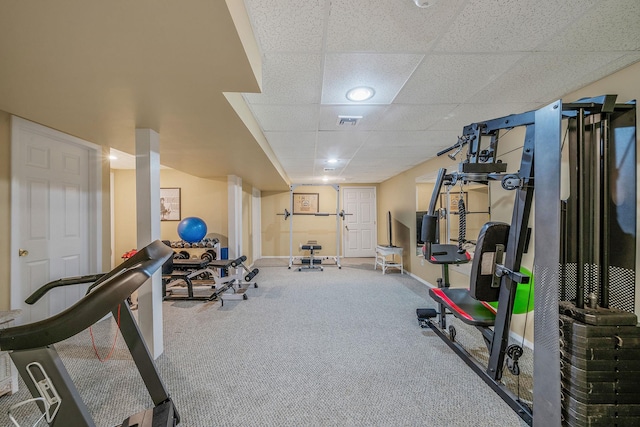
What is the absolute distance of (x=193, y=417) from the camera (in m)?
1.54

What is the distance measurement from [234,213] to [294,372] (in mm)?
3406

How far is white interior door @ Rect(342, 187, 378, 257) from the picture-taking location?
25.0 ft

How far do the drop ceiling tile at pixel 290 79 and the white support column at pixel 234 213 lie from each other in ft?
9.60

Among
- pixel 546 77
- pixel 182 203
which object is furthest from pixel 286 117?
pixel 182 203

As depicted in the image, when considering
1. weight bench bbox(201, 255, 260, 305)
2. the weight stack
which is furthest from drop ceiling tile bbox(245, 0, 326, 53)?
weight bench bbox(201, 255, 260, 305)

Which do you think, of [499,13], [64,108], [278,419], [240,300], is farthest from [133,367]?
[499,13]

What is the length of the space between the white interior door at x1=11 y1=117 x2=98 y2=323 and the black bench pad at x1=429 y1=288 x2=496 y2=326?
12.8ft

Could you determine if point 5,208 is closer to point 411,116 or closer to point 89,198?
point 89,198

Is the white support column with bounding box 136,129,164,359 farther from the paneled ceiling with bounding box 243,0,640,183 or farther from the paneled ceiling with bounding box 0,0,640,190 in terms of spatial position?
the paneled ceiling with bounding box 243,0,640,183

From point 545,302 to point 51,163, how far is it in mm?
4303

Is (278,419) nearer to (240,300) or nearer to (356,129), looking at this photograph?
(240,300)

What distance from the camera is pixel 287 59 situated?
1.53 metres

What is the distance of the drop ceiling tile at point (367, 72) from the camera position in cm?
153

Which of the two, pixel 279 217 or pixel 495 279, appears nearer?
pixel 495 279
